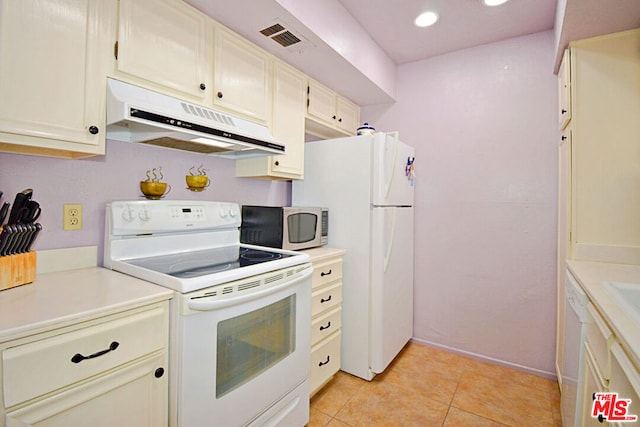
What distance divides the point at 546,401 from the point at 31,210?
2.92 metres

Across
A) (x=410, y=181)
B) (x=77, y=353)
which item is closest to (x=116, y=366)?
(x=77, y=353)

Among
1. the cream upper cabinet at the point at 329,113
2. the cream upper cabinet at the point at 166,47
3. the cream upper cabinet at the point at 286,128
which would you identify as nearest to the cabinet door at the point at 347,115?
the cream upper cabinet at the point at 329,113

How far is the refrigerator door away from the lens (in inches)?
85.0

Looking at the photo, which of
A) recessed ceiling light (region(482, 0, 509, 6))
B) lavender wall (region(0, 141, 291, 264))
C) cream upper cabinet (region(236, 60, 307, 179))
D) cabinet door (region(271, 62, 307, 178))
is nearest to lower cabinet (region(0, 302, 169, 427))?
lavender wall (region(0, 141, 291, 264))

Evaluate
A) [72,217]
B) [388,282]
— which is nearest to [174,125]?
[72,217]

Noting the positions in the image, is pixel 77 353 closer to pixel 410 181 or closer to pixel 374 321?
pixel 374 321

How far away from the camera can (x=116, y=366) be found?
3.23 feet

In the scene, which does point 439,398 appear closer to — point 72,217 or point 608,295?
point 608,295

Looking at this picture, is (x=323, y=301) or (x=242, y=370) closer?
(x=242, y=370)

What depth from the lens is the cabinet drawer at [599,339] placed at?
0.95 meters

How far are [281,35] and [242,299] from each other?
4.97ft

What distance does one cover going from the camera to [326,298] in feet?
6.66

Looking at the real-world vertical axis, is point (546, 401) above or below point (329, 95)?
below

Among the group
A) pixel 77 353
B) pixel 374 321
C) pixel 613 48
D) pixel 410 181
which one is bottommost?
pixel 374 321
